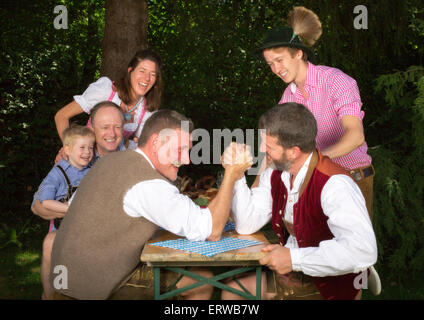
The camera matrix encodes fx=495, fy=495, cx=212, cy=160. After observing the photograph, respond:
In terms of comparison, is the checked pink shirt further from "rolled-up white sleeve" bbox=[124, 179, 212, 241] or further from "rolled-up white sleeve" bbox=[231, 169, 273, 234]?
"rolled-up white sleeve" bbox=[124, 179, 212, 241]

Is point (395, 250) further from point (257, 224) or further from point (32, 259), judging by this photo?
point (32, 259)

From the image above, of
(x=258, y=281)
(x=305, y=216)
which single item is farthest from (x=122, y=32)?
(x=258, y=281)

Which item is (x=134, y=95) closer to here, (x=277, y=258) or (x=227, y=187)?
(x=227, y=187)

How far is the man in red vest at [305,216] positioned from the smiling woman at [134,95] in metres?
1.42

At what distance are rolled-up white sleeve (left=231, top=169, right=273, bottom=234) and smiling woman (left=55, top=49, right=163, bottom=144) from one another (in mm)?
1366

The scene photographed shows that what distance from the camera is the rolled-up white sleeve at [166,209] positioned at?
8.01 ft

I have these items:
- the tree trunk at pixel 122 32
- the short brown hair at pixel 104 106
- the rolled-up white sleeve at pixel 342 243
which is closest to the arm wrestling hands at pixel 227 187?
the rolled-up white sleeve at pixel 342 243

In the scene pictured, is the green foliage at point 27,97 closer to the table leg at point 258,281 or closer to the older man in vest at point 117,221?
the older man in vest at point 117,221

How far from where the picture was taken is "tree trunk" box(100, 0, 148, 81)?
18.6 ft

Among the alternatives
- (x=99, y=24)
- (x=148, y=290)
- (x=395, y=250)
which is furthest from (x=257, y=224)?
(x=99, y=24)

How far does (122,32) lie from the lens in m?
5.70

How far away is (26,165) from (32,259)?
1.67 meters

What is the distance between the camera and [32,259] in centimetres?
602
